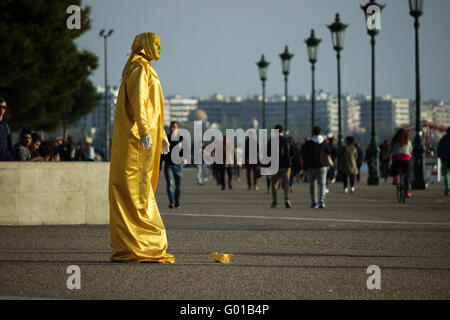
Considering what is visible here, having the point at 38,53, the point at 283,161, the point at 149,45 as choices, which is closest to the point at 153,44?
the point at 149,45

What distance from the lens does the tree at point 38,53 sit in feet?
89.9

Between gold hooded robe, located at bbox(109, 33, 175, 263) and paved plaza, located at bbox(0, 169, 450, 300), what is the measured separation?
218 mm

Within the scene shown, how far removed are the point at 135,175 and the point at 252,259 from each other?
160 centimetres

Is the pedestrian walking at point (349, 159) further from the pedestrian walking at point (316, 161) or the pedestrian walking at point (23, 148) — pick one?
the pedestrian walking at point (23, 148)

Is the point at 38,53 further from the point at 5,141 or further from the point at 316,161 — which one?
the point at 5,141

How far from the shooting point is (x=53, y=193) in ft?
46.6

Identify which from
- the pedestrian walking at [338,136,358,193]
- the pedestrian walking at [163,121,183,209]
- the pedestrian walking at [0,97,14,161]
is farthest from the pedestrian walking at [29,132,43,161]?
the pedestrian walking at [338,136,358,193]

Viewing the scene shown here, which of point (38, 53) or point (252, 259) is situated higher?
point (38, 53)

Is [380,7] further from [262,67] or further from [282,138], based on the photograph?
[262,67]

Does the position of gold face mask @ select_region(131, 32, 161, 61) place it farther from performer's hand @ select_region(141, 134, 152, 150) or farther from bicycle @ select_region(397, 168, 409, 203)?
bicycle @ select_region(397, 168, 409, 203)

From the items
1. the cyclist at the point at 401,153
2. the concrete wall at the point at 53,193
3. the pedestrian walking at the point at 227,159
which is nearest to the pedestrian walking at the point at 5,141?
the concrete wall at the point at 53,193

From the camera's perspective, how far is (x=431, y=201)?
22188mm
